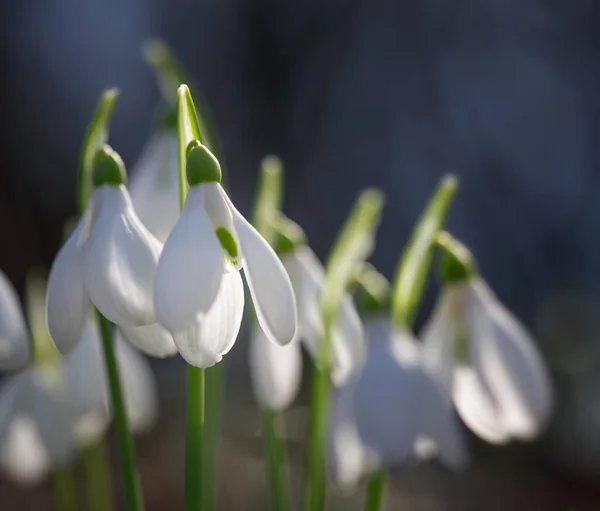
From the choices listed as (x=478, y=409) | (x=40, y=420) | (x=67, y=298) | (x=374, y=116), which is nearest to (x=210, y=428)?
(x=40, y=420)

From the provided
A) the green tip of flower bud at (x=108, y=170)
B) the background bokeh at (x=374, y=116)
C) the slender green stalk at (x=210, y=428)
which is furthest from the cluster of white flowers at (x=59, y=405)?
the background bokeh at (x=374, y=116)

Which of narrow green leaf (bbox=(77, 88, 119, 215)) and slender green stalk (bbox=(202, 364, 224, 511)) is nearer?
narrow green leaf (bbox=(77, 88, 119, 215))

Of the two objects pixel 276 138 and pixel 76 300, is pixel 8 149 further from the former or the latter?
pixel 76 300

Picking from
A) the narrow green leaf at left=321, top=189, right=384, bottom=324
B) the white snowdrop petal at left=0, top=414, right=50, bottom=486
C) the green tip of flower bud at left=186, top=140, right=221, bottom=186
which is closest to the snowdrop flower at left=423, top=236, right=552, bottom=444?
the narrow green leaf at left=321, top=189, right=384, bottom=324

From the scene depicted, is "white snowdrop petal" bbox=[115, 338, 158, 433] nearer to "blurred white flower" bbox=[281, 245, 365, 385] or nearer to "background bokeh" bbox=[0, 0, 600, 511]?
"blurred white flower" bbox=[281, 245, 365, 385]

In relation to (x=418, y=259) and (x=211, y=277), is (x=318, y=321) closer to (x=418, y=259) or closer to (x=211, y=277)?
(x=418, y=259)

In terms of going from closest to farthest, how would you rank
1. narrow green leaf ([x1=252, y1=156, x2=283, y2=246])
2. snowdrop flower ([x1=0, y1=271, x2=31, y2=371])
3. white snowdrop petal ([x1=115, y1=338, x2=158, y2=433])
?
1. snowdrop flower ([x1=0, y1=271, x2=31, y2=371])
2. narrow green leaf ([x1=252, y1=156, x2=283, y2=246])
3. white snowdrop petal ([x1=115, y1=338, x2=158, y2=433])
